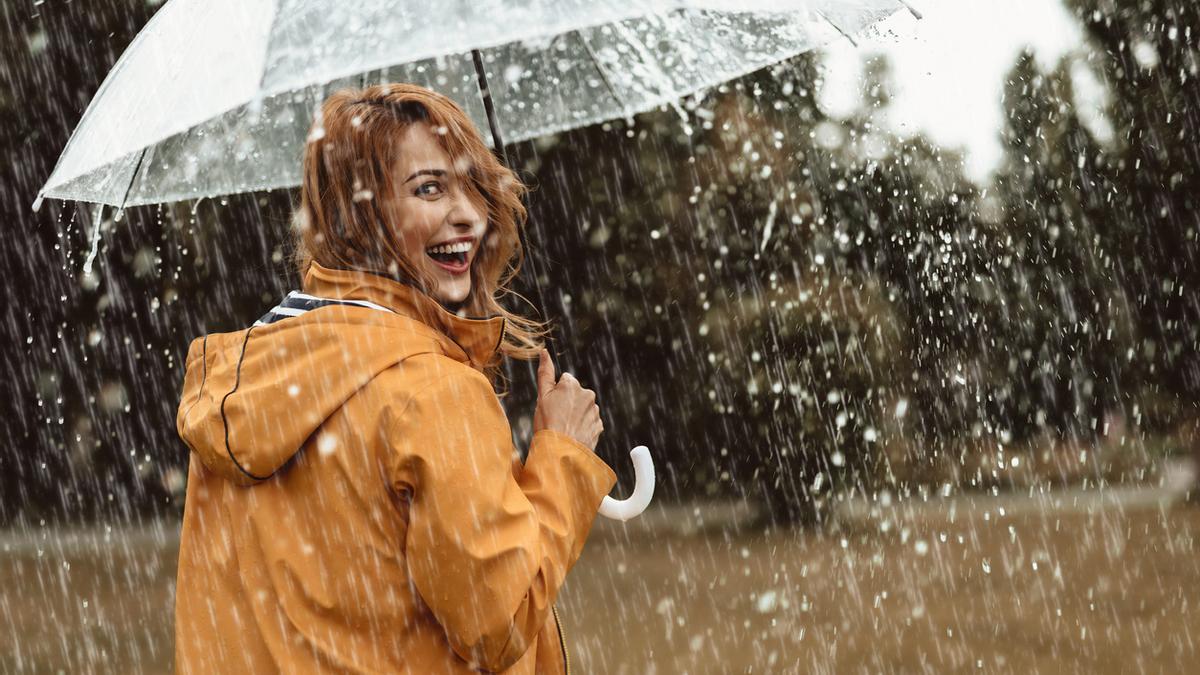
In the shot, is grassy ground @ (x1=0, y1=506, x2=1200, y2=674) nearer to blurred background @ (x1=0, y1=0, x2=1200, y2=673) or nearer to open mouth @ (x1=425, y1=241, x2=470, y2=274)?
blurred background @ (x1=0, y1=0, x2=1200, y2=673)

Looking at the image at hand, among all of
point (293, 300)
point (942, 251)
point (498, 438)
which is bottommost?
point (942, 251)

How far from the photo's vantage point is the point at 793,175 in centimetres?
979

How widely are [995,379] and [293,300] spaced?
37.0 feet

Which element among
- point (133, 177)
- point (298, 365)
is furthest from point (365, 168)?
point (133, 177)

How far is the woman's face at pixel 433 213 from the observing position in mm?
1927

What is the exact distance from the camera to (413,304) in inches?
72.9

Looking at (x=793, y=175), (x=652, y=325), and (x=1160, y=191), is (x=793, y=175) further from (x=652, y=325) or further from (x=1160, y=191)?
(x=1160, y=191)

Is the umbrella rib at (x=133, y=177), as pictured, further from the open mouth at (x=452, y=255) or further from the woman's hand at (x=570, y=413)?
the woman's hand at (x=570, y=413)

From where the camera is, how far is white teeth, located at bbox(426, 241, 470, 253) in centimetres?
197

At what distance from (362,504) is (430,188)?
1.81ft

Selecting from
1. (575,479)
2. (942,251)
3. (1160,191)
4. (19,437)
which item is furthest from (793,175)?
(575,479)

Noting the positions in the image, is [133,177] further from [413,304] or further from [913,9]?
[913,9]

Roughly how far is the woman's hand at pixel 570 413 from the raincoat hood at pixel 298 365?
19 centimetres

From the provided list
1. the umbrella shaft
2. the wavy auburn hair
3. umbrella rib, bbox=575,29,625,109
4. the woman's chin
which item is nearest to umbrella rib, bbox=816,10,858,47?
umbrella rib, bbox=575,29,625,109
